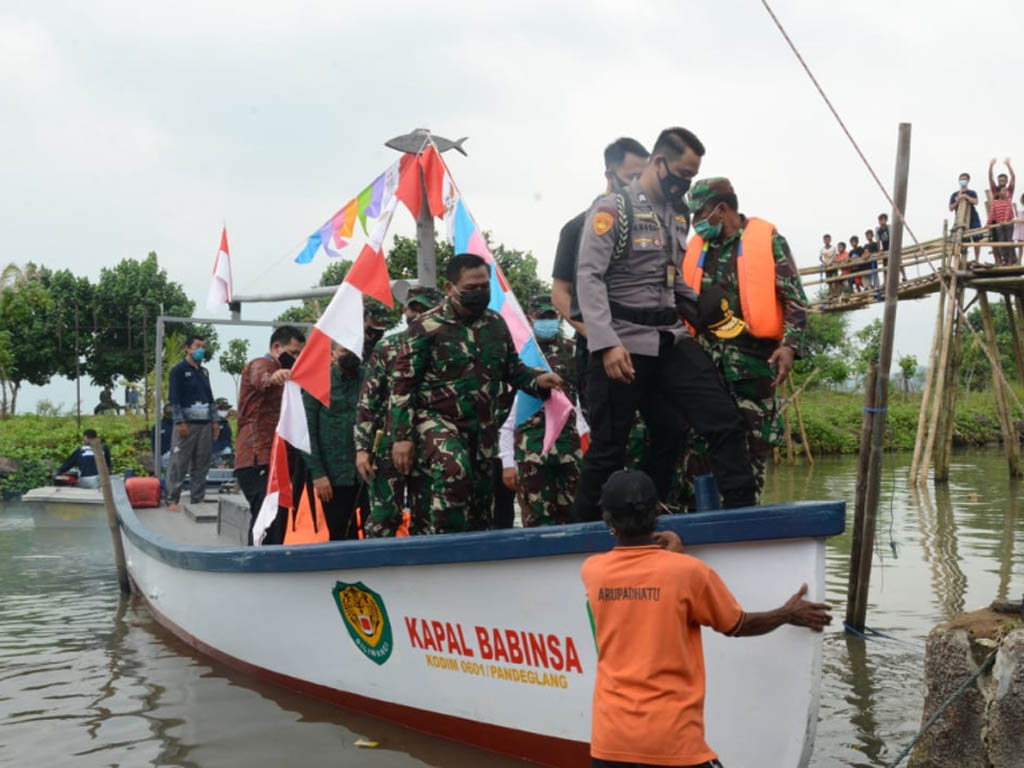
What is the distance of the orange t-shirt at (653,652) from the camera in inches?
114

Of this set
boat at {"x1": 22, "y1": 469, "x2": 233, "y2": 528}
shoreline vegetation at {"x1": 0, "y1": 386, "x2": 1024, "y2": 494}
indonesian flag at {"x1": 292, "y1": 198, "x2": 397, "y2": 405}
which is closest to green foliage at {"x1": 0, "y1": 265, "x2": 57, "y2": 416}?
shoreline vegetation at {"x1": 0, "y1": 386, "x2": 1024, "y2": 494}

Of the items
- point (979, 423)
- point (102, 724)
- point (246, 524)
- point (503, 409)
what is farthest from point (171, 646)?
point (979, 423)

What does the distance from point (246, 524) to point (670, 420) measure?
399cm

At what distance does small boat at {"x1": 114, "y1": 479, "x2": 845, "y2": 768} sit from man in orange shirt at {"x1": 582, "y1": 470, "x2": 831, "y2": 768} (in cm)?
42

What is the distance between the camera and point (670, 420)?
4289 mm

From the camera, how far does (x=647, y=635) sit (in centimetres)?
294

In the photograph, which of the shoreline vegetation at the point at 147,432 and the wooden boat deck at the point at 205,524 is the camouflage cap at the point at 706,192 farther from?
the shoreline vegetation at the point at 147,432

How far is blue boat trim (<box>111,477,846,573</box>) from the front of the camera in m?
3.32

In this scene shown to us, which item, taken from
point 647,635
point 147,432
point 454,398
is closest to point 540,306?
point 454,398

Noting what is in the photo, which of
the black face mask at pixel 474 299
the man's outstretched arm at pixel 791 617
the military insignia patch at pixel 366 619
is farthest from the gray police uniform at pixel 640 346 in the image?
the military insignia patch at pixel 366 619

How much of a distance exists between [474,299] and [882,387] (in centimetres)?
278

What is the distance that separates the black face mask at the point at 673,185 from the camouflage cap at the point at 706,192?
0.41m

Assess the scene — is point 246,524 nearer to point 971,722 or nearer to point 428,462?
point 428,462

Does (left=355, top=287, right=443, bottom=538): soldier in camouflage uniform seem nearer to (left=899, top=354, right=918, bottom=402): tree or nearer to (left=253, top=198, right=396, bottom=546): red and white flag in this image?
(left=253, top=198, right=396, bottom=546): red and white flag
